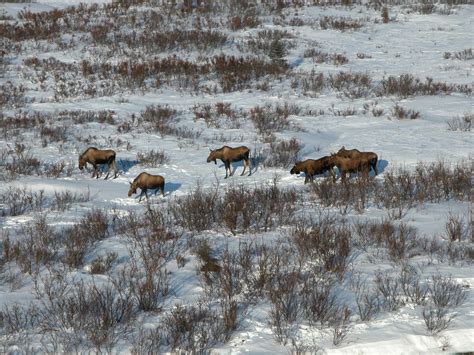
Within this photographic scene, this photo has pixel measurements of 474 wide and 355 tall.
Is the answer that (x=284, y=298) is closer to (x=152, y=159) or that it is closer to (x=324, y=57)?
(x=152, y=159)

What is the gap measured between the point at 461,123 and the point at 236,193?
23.9ft

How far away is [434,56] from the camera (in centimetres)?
1891

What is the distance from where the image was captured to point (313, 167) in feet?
29.2

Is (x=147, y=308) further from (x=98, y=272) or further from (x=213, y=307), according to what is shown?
(x=98, y=272)

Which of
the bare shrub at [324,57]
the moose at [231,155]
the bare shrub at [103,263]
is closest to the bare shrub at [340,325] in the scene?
the bare shrub at [103,263]

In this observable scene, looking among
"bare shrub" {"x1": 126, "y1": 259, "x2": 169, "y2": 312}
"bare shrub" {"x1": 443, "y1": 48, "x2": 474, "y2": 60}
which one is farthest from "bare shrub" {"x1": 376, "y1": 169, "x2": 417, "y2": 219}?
Result: "bare shrub" {"x1": 443, "y1": 48, "x2": 474, "y2": 60}

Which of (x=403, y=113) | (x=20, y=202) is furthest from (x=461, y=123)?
(x=20, y=202)

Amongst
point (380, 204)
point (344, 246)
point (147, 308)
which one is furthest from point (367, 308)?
point (380, 204)

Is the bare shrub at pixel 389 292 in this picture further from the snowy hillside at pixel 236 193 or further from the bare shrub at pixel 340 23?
the bare shrub at pixel 340 23

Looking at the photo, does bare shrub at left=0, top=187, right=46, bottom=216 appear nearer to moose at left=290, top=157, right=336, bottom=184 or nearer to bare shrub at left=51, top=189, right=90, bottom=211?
bare shrub at left=51, top=189, right=90, bottom=211

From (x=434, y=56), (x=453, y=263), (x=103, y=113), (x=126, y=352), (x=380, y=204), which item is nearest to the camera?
(x=126, y=352)

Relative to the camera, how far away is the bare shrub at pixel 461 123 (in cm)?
1108

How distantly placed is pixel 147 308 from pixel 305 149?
Answer: 286 inches

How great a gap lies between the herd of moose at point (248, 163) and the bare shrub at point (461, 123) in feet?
11.4
